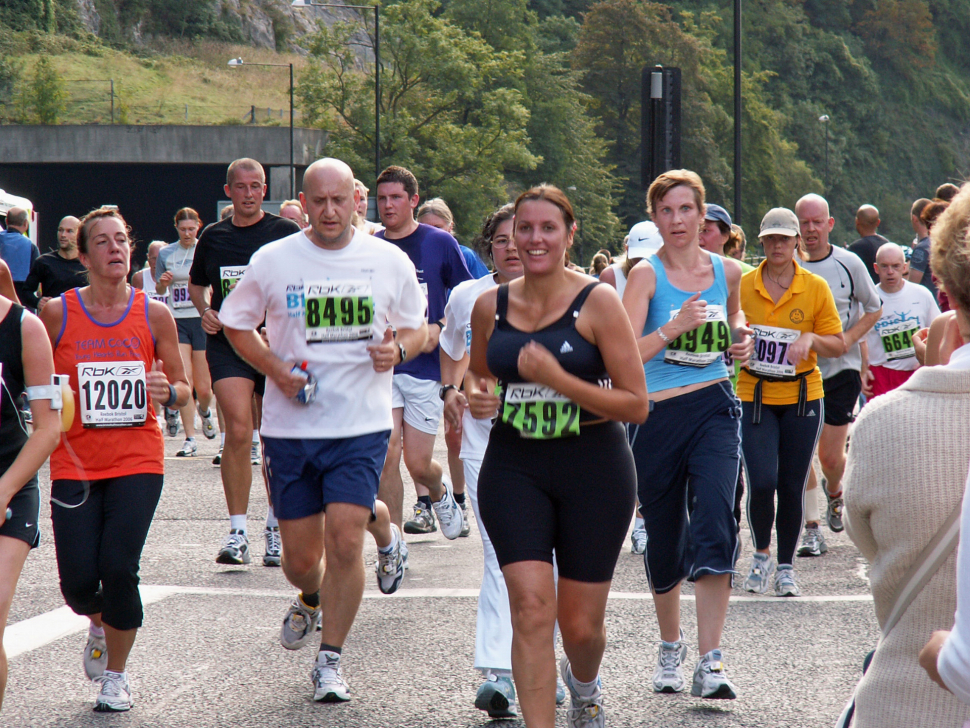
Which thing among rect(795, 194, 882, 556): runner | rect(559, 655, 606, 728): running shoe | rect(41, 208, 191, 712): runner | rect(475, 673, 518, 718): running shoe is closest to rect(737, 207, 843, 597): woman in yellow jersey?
rect(795, 194, 882, 556): runner

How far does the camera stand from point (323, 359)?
5.22m

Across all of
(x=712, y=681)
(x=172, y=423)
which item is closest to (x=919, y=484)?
(x=712, y=681)

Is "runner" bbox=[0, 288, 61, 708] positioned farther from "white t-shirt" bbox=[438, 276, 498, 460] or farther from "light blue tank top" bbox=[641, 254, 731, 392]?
"light blue tank top" bbox=[641, 254, 731, 392]

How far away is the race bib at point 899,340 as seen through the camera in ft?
31.3

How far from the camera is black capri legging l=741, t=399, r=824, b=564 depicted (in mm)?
6918

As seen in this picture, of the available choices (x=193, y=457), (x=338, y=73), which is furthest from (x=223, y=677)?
(x=338, y=73)

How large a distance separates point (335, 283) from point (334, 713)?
68.6 inches

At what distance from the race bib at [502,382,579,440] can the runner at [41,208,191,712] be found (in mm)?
1707

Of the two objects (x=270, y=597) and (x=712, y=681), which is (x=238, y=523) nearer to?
(x=270, y=597)

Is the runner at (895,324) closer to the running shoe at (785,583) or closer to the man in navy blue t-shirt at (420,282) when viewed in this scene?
the running shoe at (785,583)

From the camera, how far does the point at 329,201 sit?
5285mm

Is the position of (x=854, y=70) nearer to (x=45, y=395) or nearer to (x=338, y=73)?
(x=338, y=73)

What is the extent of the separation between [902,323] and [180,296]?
293 inches

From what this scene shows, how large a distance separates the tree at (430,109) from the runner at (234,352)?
4974 cm
